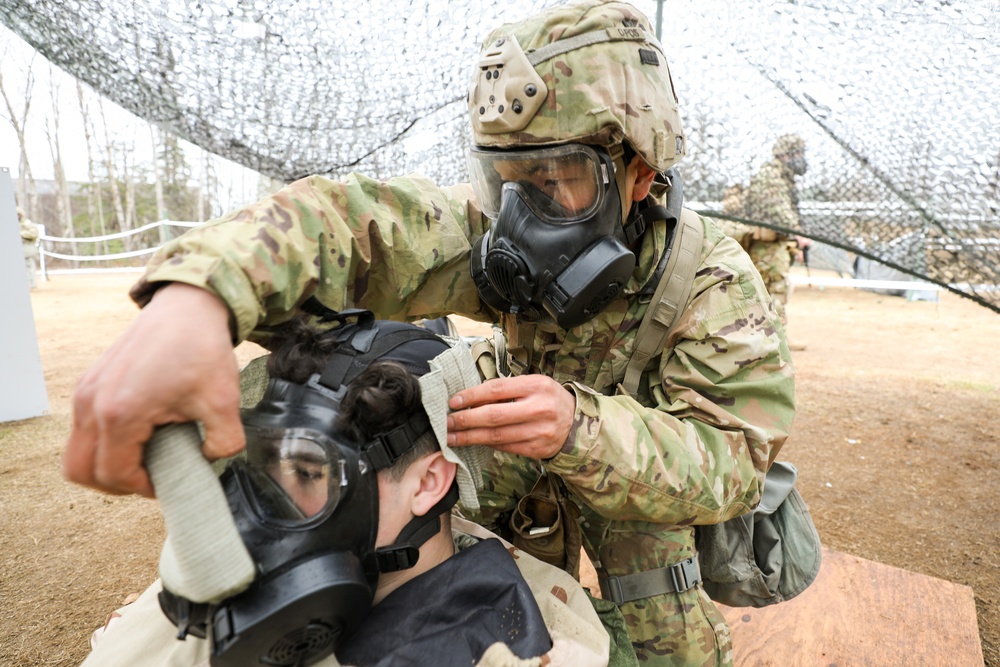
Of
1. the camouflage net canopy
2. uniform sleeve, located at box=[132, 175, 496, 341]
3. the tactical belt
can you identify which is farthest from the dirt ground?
uniform sleeve, located at box=[132, 175, 496, 341]

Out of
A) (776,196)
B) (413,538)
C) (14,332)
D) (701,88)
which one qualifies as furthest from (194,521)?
(14,332)

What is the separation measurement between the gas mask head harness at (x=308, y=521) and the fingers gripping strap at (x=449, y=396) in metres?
0.08

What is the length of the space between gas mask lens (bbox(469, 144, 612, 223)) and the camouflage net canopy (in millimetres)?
2403

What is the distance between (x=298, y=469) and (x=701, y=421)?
116cm

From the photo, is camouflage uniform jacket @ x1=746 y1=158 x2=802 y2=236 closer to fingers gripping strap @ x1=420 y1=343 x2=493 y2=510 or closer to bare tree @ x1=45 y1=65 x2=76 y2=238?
fingers gripping strap @ x1=420 y1=343 x2=493 y2=510

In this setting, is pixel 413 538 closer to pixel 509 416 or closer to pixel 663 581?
pixel 509 416

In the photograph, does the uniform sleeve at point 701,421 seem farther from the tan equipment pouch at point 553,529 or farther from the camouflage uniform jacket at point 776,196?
the camouflage uniform jacket at point 776,196

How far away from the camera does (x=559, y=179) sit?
6.82ft

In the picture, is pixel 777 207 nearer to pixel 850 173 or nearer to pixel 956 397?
pixel 850 173

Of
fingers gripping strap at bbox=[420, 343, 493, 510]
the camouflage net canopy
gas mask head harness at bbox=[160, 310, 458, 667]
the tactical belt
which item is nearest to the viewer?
gas mask head harness at bbox=[160, 310, 458, 667]

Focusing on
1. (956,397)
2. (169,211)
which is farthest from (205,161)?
(956,397)

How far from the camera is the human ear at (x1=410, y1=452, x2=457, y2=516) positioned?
172 cm

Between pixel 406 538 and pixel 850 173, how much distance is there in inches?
157

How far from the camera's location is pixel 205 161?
3116cm
